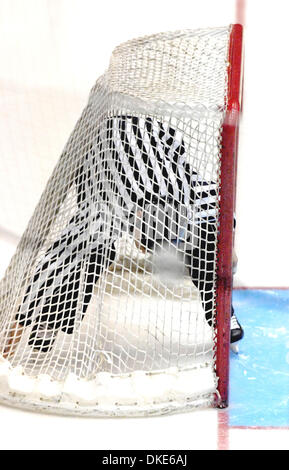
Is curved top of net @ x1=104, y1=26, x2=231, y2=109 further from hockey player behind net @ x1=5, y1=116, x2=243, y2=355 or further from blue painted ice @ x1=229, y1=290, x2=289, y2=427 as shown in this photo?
blue painted ice @ x1=229, y1=290, x2=289, y2=427

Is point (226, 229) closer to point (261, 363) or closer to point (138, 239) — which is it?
point (138, 239)

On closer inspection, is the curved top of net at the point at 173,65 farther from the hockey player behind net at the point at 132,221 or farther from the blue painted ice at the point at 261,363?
the blue painted ice at the point at 261,363

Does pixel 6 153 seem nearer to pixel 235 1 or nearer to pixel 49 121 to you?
pixel 49 121

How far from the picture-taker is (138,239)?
4.94 ft

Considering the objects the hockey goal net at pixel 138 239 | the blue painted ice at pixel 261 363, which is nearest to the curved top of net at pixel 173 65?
the hockey goal net at pixel 138 239

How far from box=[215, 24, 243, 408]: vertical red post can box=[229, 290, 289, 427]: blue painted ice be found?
75 mm

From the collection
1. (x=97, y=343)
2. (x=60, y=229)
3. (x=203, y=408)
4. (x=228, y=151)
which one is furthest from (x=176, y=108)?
(x=203, y=408)

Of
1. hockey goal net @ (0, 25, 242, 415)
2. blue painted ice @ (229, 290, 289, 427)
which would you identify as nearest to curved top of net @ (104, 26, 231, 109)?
hockey goal net @ (0, 25, 242, 415)

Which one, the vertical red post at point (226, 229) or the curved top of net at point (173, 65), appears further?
the curved top of net at point (173, 65)

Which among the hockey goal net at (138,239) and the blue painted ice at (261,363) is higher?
the hockey goal net at (138,239)

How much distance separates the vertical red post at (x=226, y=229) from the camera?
54.2 inches

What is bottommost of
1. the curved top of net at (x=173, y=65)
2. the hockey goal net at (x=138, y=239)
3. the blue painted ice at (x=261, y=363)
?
the blue painted ice at (x=261, y=363)

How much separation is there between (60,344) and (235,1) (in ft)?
5.92

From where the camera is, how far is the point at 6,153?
2.84m
